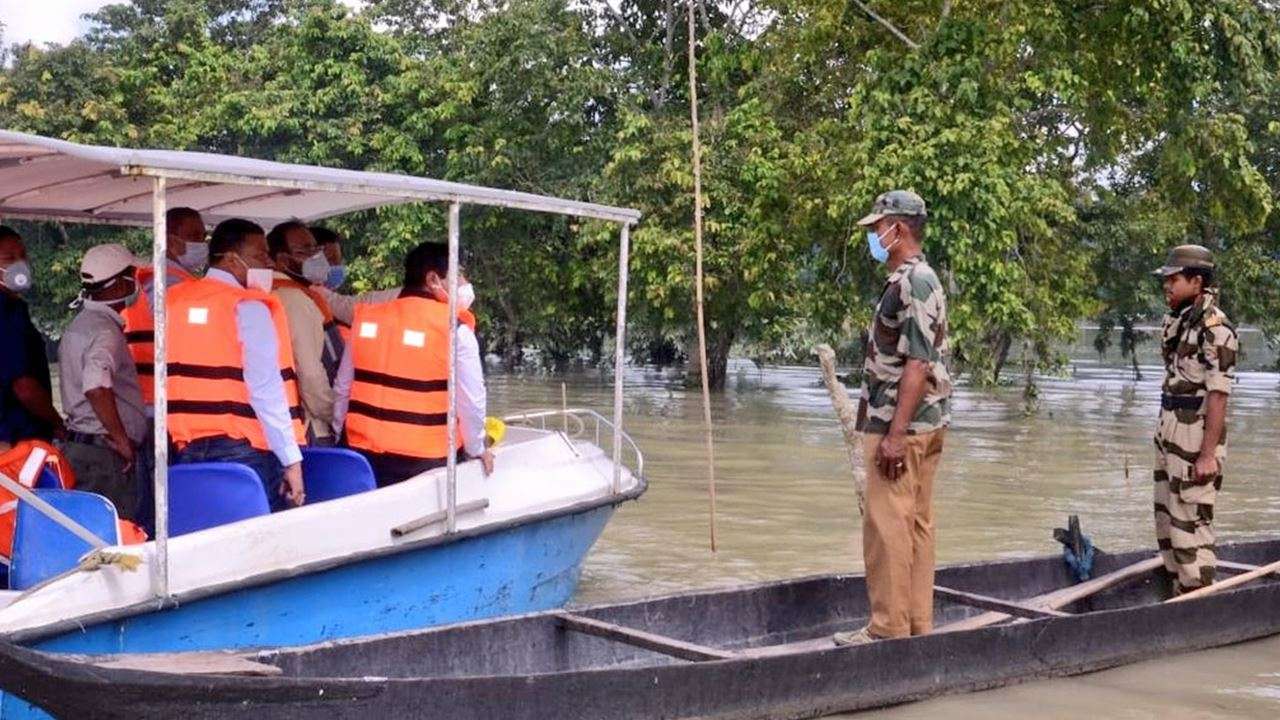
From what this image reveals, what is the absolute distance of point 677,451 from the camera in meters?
17.4

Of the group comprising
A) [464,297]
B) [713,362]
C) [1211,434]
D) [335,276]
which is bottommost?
[713,362]

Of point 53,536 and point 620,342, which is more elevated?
point 620,342

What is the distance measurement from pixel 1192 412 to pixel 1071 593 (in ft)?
3.36

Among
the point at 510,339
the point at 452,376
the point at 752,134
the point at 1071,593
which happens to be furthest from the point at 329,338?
the point at 510,339

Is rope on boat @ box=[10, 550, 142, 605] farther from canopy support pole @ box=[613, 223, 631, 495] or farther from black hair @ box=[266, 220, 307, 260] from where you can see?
canopy support pole @ box=[613, 223, 631, 495]

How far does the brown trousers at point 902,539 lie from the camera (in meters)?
6.28

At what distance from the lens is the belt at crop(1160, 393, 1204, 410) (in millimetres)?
7570

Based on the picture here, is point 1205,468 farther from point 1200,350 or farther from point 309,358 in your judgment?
point 309,358

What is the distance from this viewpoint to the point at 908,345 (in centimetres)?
616


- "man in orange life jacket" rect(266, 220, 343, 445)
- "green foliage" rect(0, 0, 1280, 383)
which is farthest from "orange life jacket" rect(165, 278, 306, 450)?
"green foliage" rect(0, 0, 1280, 383)

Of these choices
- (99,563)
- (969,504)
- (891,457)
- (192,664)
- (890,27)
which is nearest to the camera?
(192,664)

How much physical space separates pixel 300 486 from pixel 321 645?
1.23m

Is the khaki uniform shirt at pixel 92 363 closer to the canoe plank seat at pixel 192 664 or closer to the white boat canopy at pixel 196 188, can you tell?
the white boat canopy at pixel 196 188

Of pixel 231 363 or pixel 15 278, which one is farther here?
pixel 15 278
